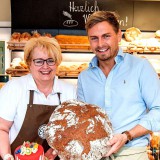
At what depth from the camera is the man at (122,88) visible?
5.65ft

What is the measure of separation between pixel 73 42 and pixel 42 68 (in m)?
2.16

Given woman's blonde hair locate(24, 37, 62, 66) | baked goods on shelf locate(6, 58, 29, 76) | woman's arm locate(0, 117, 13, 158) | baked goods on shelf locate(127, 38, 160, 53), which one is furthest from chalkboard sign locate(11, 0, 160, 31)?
woman's arm locate(0, 117, 13, 158)

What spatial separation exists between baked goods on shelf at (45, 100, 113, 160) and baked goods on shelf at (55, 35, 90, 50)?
8.03 ft

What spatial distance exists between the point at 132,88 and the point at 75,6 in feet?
8.39

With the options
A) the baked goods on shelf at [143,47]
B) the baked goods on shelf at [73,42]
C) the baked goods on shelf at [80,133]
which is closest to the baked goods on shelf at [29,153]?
the baked goods on shelf at [80,133]

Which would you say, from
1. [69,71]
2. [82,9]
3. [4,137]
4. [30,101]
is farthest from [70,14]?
[4,137]

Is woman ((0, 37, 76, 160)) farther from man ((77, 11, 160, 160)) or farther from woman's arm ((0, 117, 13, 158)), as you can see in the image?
man ((77, 11, 160, 160))

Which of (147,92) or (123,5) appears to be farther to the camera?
(123,5)

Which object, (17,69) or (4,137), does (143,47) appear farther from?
(4,137)

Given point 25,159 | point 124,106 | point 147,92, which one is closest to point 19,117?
point 25,159

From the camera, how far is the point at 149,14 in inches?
163

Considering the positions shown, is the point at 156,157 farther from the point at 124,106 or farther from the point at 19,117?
the point at 19,117

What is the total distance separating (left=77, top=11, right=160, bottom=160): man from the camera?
5.65 ft

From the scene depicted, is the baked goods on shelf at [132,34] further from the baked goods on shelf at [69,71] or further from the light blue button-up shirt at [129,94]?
the light blue button-up shirt at [129,94]
